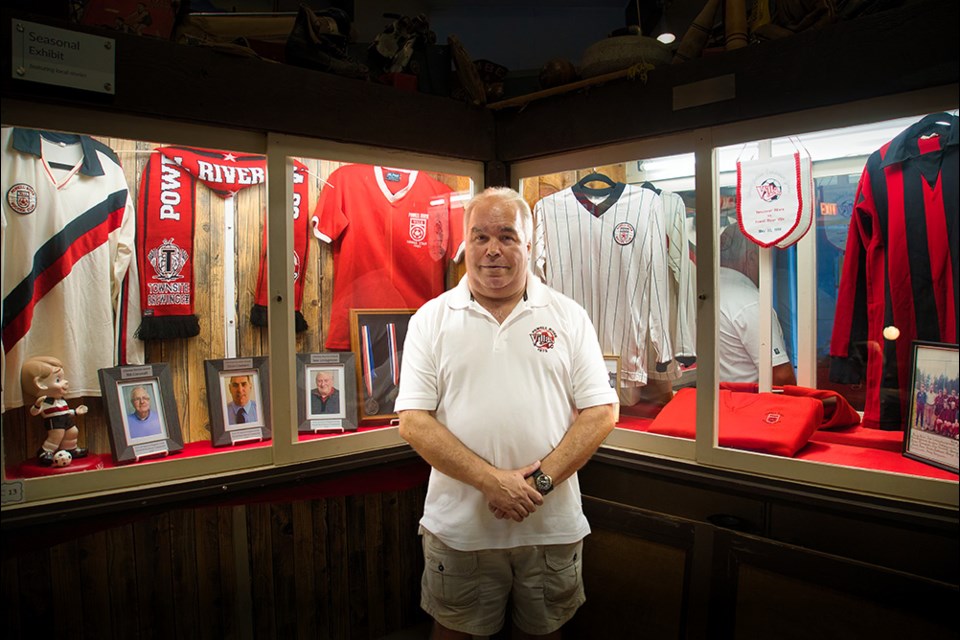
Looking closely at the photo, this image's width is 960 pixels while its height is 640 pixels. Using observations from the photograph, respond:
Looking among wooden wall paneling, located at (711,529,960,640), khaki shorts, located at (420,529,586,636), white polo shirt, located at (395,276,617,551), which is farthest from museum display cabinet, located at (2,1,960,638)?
white polo shirt, located at (395,276,617,551)

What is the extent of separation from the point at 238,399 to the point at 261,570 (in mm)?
680

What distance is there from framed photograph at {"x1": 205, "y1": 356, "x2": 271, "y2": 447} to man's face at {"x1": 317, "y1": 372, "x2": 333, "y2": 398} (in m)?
0.21

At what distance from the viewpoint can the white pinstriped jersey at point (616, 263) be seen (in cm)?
262

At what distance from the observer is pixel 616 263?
2676 millimetres

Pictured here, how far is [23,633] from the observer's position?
6.48 feet

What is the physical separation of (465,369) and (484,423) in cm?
18

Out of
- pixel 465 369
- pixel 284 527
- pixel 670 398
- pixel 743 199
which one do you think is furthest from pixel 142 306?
pixel 743 199

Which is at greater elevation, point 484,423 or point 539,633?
point 484,423

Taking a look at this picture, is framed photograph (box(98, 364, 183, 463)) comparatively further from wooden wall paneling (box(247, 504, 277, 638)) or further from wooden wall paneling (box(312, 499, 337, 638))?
wooden wall paneling (box(312, 499, 337, 638))

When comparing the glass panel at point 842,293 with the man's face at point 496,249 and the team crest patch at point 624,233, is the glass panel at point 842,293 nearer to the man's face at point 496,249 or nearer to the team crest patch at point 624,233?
the team crest patch at point 624,233

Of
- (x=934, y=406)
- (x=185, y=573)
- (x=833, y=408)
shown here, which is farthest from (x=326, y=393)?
(x=934, y=406)

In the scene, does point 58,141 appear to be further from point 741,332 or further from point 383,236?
point 741,332

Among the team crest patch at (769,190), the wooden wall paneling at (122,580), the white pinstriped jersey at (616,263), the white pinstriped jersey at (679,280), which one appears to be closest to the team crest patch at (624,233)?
the white pinstriped jersey at (616,263)

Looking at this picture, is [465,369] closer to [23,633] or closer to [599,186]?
[599,186]
